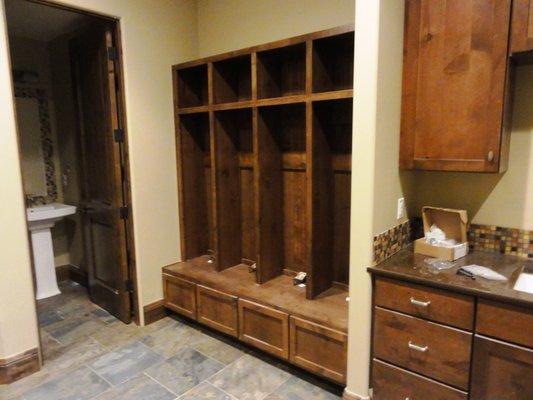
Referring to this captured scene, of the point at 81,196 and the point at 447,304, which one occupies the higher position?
the point at 81,196

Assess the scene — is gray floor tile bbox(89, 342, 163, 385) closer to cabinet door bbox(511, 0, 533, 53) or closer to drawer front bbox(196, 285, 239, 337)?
drawer front bbox(196, 285, 239, 337)

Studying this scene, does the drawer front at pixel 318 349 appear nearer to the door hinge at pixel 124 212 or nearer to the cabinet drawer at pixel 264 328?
the cabinet drawer at pixel 264 328

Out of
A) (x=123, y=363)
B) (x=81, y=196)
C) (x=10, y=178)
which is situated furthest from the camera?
(x=81, y=196)

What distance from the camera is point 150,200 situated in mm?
2928

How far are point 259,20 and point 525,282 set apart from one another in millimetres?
2439

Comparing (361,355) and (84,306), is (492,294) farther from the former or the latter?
(84,306)

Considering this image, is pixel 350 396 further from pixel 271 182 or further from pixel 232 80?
pixel 232 80

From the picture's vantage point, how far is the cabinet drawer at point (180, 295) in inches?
112

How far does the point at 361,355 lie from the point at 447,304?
0.56 m

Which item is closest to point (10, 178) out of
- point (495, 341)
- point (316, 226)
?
point (316, 226)

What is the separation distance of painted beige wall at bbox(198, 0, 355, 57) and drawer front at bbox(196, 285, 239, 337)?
195cm

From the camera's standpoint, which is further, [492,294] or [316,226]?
[316,226]

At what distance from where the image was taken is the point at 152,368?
7.93 ft

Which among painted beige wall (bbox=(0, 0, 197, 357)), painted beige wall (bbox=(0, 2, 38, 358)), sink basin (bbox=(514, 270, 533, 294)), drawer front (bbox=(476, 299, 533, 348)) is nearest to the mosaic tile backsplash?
sink basin (bbox=(514, 270, 533, 294))
